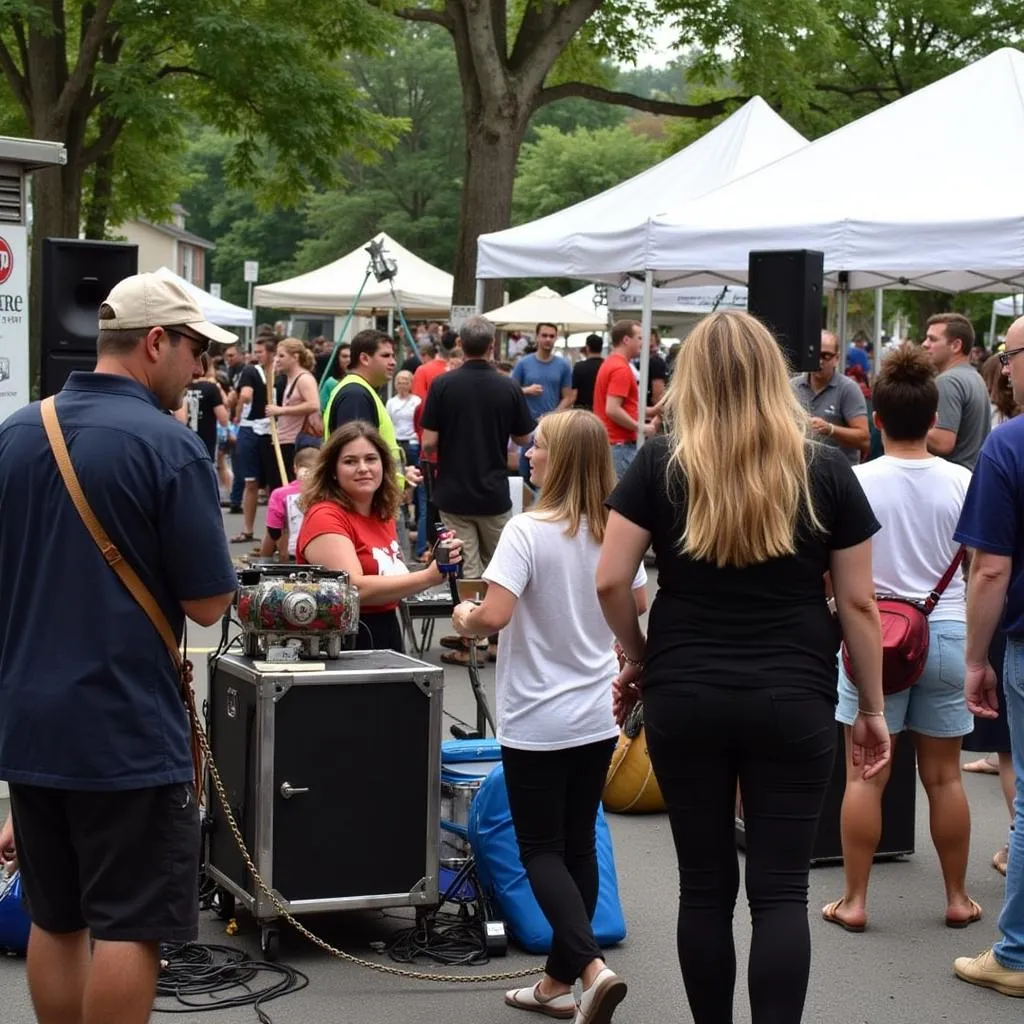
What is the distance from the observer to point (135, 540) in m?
3.47

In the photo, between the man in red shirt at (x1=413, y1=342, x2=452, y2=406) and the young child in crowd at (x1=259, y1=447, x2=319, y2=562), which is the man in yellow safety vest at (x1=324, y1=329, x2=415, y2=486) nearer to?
the young child in crowd at (x1=259, y1=447, x2=319, y2=562)

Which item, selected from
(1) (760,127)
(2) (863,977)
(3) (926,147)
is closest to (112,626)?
(2) (863,977)

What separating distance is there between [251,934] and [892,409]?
274 centimetres

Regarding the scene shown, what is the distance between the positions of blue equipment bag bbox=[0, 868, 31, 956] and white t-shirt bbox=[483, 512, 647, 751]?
1.66 m

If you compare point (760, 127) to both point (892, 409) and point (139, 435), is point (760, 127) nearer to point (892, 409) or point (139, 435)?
point (892, 409)

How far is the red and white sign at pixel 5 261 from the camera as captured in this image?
723 centimetres

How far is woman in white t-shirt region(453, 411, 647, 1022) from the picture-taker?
14.7ft

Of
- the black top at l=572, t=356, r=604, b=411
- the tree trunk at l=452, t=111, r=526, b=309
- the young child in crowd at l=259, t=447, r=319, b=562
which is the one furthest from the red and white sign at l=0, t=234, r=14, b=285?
the tree trunk at l=452, t=111, r=526, b=309

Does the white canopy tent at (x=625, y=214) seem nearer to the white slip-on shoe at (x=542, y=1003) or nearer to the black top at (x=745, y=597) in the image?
the white slip-on shoe at (x=542, y=1003)

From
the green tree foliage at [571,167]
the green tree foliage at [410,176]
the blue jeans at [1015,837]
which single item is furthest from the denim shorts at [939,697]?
the green tree foliage at [410,176]

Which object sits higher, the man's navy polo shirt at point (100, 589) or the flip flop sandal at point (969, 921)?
the man's navy polo shirt at point (100, 589)

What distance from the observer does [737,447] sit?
365 centimetres

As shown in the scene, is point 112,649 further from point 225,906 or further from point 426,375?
point 426,375

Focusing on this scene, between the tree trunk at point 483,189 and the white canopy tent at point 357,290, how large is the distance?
4096 millimetres
